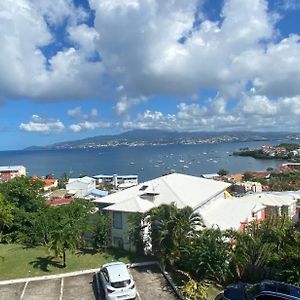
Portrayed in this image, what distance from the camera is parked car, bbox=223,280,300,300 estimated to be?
41.3 ft

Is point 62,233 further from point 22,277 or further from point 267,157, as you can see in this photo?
point 267,157

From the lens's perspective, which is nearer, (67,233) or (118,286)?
(118,286)

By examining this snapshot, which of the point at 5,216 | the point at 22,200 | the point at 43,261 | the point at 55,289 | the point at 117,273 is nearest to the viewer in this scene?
the point at 117,273

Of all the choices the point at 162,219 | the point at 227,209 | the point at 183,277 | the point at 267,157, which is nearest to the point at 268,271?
the point at 183,277

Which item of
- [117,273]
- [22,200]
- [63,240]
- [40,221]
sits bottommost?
[117,273]

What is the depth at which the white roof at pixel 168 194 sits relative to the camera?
2205 cm

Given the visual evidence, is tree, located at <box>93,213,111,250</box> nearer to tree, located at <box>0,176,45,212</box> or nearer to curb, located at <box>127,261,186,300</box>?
curb, located at <box>127,261,186,300</box>

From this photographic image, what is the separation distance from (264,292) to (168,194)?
40.3ft

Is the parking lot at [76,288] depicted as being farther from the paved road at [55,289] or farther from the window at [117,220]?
the window at [117,220]

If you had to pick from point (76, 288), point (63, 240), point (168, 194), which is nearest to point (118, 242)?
point (168, 194)

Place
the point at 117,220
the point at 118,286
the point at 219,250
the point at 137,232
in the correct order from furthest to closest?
1. the point at 117,220
2. the point at 137,232
3. the point at 219,250
4. the point at 118,286

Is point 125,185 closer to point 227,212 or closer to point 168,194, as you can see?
point 227,212

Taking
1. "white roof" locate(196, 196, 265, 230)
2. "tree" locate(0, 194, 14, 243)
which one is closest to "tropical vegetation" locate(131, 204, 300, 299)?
"white roof" locate(196, 196, 265, 230)

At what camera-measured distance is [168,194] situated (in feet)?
80.9
